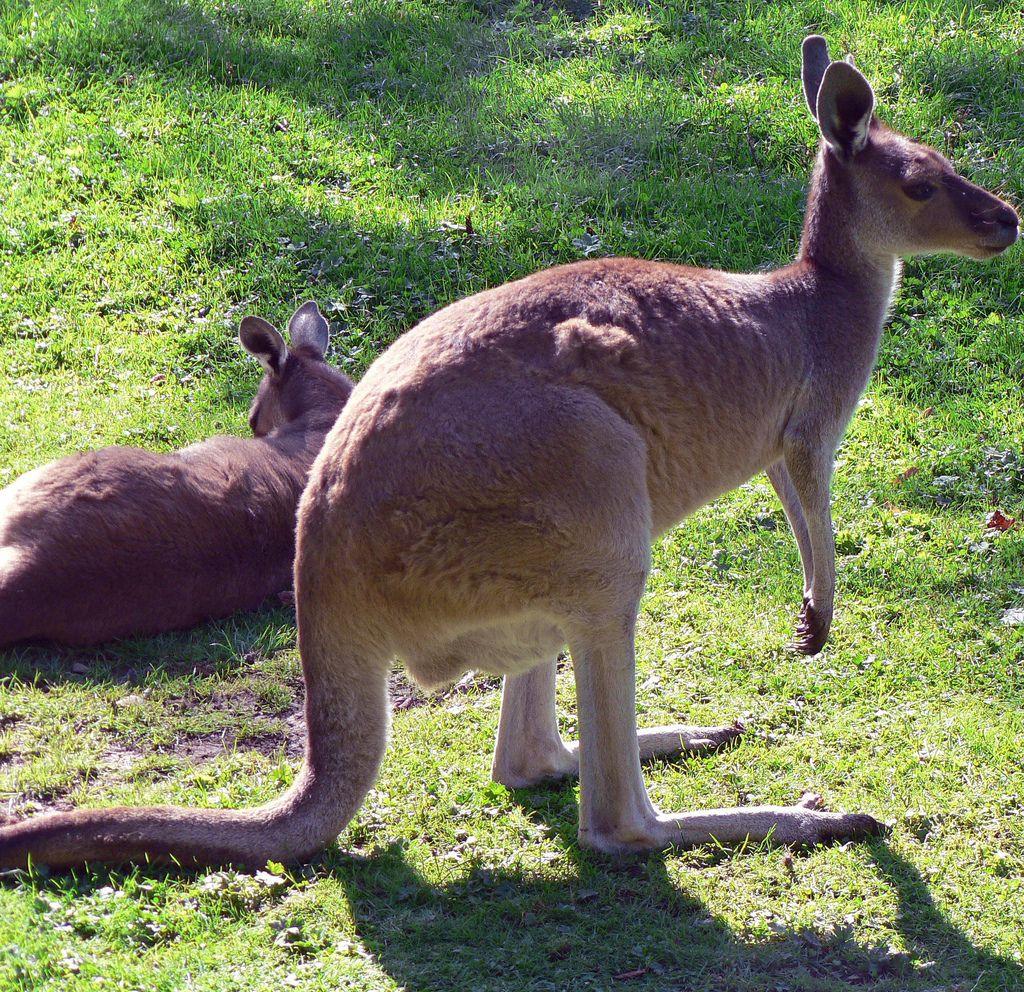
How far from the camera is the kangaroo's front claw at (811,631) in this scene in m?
4.05

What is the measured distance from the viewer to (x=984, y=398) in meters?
6.02

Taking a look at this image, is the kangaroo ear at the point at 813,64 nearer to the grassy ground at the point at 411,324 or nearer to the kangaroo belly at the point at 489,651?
the grassy ground at the point at 411,324

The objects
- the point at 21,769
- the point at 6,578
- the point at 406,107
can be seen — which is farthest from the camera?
the point at 406,107

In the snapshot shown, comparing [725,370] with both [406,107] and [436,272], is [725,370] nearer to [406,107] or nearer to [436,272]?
[436,272]

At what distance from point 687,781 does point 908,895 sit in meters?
0.77

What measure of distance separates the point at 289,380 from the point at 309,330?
1.21ft

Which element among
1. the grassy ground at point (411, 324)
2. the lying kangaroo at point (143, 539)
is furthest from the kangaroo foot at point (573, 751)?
the lying kangaroo at point (143, 539)

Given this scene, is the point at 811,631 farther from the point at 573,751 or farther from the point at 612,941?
the point at 612,941

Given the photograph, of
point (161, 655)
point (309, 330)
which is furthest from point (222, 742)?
point (309, 330)

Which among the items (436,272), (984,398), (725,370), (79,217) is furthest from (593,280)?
(79,217)

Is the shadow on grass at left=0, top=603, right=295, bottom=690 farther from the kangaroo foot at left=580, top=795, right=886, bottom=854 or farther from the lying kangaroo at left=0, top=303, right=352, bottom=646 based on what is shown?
the kangaroo foot at left=580, top=795, right=886, bottom=854

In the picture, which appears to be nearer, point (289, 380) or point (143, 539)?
point (143, 539)

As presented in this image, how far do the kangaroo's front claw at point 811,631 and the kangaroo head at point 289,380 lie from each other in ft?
8.01

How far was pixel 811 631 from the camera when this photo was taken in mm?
4074
